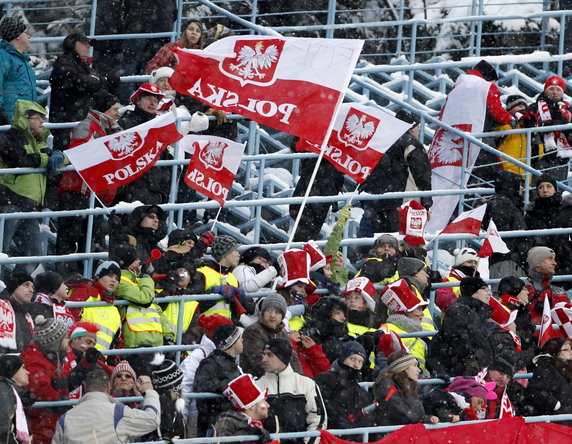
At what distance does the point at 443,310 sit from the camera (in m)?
20.2

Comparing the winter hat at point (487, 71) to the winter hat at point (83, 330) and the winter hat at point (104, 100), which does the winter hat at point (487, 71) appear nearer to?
the winter hat at point (104, 100)

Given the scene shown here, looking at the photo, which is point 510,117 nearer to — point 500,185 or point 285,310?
point 500,185

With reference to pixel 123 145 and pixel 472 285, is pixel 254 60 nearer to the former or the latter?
pixel 123 145

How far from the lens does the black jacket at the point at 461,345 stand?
19.1 meters

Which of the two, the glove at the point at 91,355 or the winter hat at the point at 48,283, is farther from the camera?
the winter hat at the point at 48,283

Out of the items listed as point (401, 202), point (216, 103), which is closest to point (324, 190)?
point (401, 202)

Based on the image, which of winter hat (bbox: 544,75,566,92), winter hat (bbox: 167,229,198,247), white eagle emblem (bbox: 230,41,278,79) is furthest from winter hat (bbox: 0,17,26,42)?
winter hat (bbox: 544,75,566,92)

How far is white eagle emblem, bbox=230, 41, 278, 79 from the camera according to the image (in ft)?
64.9

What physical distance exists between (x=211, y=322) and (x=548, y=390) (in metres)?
2.66

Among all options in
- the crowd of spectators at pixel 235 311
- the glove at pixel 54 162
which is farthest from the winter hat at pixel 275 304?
the glove at pixel 54 162

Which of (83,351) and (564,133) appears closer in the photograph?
(83,351)

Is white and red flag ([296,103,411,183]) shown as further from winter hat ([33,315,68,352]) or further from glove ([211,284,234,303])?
winter hat ([33,315,68,352])

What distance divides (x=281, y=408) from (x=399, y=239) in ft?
11.3

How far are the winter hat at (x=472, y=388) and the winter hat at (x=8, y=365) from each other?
11.5 feet
